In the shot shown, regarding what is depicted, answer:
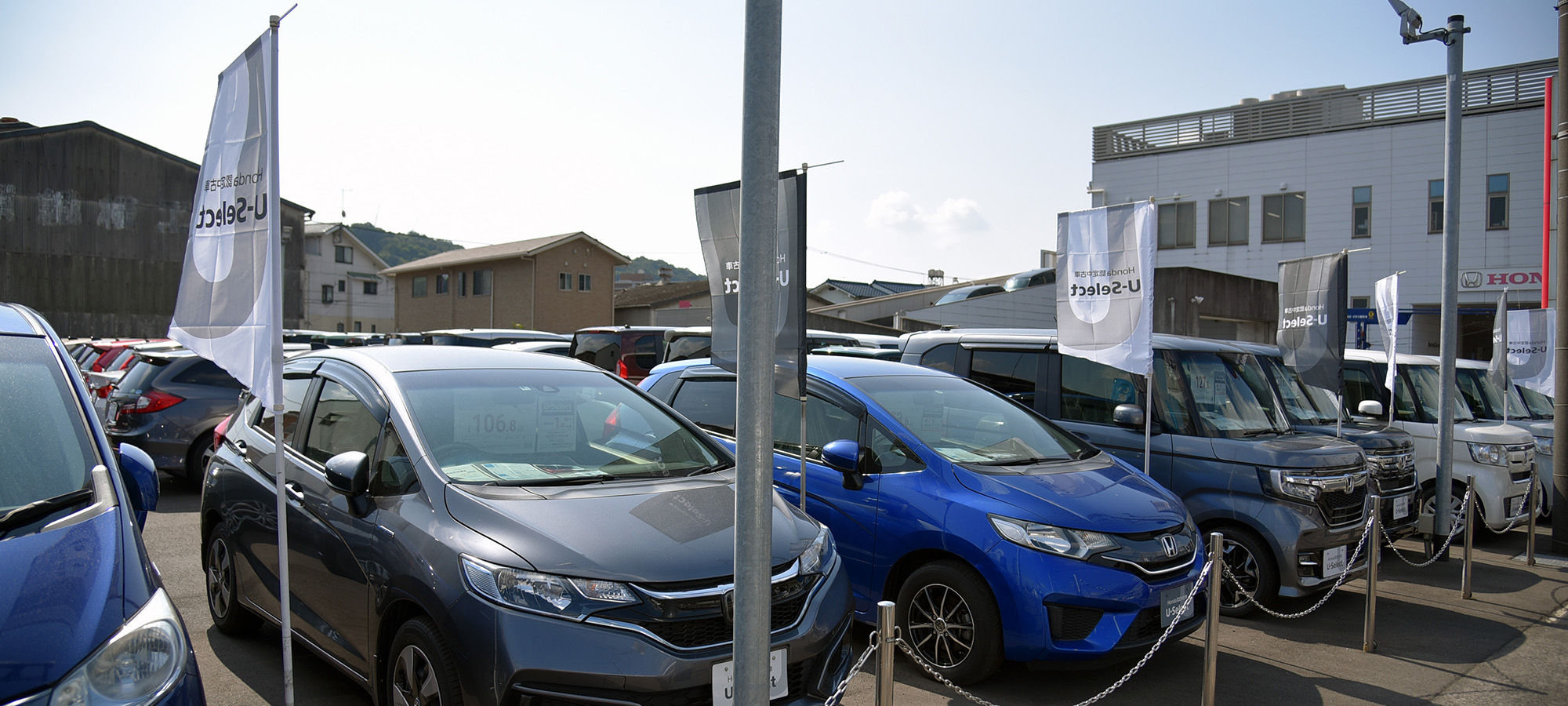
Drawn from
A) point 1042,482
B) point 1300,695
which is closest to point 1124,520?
point 1042,482

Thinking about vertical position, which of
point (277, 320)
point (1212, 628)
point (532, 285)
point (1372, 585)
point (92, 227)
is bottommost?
point (1372, 585)

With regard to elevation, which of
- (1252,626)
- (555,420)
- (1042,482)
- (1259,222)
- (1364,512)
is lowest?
(1252,626)

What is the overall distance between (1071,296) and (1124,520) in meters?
2.88

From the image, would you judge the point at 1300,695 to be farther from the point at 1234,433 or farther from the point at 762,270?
the point at 762,270

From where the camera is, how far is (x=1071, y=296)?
729 centimetres

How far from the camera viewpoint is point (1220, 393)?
7.11 meters

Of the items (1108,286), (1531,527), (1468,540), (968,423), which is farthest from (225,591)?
(1531,527)

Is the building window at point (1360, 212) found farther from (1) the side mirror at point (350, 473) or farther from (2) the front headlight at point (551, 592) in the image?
(1) the side mirror at point (350, 473)

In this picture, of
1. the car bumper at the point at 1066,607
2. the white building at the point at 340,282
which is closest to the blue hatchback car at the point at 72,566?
the car bumper at the point at 1066,607

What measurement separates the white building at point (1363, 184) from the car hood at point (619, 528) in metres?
22.8

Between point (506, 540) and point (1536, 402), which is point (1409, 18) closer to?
point (1536, 402)

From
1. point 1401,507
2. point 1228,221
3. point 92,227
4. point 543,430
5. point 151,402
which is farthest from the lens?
point 92,227

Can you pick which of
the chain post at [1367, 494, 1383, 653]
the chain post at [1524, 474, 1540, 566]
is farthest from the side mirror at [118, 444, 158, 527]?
the chain post at [1524, 474, 1540, 566]

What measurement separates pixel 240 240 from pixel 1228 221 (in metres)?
30.1
